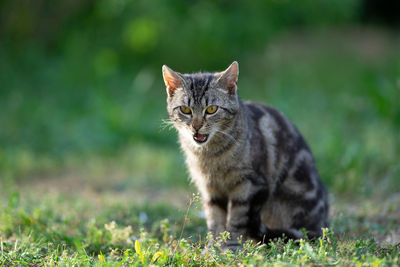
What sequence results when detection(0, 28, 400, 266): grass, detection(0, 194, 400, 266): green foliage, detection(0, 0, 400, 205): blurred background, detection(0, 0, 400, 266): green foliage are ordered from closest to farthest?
detection(0, 194, 400, 266): green foliage → detection(0, 28, 400, 266): grass → detection(0, 0, 400, 266): green foliage → detection(0, 0, 400, 205): blurred background

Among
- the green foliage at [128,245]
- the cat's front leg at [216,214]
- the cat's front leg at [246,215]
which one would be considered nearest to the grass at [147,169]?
the green foliage at [128,245]

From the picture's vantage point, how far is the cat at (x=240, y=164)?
339cm

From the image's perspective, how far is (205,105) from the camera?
134 inches

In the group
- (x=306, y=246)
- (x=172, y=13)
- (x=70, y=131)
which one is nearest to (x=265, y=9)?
(x=172, y=13)

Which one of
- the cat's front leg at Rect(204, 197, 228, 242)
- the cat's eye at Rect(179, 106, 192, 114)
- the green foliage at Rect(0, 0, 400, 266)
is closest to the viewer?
the green foliage at Rect(0, 0, 400, 266)

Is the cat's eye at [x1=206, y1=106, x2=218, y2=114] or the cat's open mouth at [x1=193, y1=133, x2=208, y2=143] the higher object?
the cat's eye at [x1=206, y1=106, x2=218, y2=114]

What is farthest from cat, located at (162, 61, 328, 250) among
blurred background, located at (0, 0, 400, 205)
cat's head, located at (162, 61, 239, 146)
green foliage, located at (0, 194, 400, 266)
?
blurred background, located at (0, 0, 400, 205)

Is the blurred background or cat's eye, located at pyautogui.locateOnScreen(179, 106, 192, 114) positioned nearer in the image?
cat's eye, located at pyautogui.locateOnScreen(179, 106, 192, 114)

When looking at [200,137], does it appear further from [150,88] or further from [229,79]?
[150,88]

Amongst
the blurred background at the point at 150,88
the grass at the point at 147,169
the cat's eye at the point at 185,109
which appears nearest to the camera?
the grass at the point at 147,169

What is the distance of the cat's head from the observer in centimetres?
339

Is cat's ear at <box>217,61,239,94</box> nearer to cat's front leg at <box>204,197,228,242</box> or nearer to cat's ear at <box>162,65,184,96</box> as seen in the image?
cat's ear at <box>162,65,184,96</box>

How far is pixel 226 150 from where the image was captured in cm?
345

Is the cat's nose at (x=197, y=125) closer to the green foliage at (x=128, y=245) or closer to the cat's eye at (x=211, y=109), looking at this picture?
the cat's eye at (x=211, y=109)
